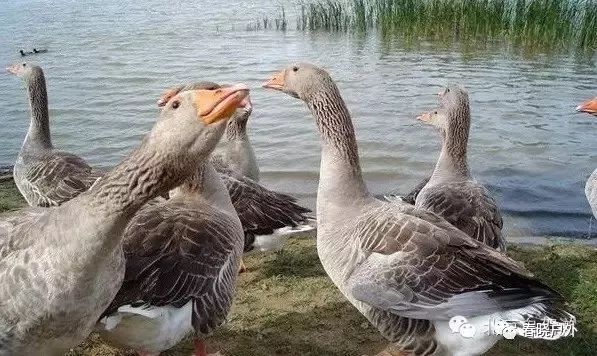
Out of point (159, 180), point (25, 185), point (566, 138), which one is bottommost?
point (566, 138)

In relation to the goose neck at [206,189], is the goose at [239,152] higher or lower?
lower

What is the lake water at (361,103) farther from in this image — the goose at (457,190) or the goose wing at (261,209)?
the goose wing at (261,209)

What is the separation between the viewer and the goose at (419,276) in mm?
3953

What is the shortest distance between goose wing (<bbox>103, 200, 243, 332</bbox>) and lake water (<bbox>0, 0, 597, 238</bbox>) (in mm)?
4399

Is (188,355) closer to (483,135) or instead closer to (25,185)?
(25,185)

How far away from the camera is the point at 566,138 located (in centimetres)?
1072

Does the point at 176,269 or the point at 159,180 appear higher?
the point at 159,180

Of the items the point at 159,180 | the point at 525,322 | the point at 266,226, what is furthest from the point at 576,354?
the point at 159,180

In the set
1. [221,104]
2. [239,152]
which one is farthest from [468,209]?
[221,104]

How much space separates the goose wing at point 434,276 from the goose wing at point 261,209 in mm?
1757

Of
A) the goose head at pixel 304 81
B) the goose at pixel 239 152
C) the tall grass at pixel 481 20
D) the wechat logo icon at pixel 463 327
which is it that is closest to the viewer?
the wechat logo icon at pixel 463 327

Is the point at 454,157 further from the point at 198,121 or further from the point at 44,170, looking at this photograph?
the point at 198,121

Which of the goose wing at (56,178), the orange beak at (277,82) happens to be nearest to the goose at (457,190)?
the orange beak at (277,82)

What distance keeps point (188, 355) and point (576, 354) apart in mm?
2922
